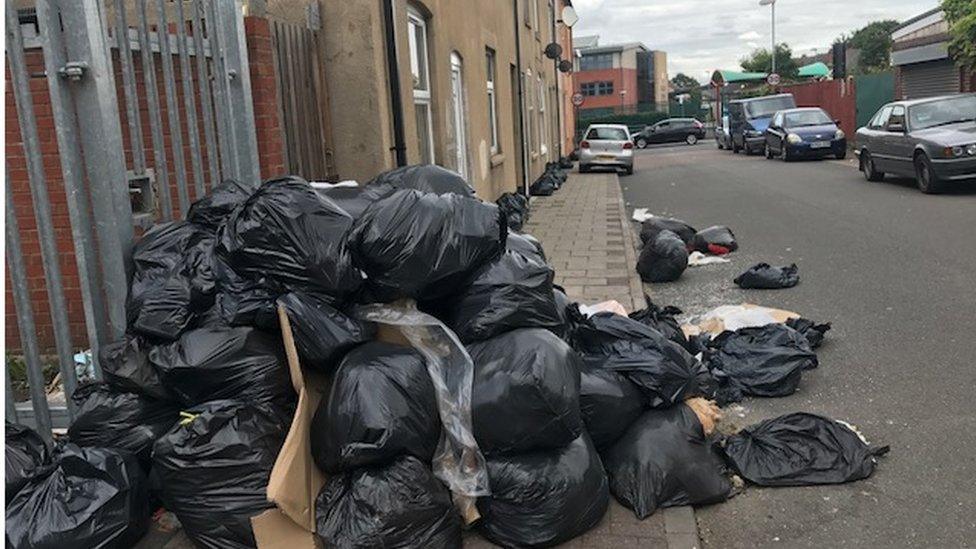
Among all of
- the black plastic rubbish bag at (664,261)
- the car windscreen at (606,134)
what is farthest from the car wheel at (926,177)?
the car windscreen at (606,134)

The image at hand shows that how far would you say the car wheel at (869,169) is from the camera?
628 inches

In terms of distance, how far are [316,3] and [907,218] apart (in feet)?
28.5

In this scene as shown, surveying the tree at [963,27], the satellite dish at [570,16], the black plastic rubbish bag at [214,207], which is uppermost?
the satellite dish at [570,16]

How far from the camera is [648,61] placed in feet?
286

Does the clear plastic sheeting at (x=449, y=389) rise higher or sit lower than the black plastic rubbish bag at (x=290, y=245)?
lower

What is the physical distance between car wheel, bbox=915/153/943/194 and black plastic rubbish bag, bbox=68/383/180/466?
514 inches

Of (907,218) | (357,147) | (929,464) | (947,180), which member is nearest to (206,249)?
(357,147)

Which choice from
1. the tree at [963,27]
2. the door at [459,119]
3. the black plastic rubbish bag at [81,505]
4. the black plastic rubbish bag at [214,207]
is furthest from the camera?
the tree at [963,27]

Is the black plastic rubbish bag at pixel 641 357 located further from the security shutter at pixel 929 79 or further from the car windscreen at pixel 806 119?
the security shutter at pixel 929 79

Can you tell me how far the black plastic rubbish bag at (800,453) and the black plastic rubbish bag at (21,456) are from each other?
298 centimetres

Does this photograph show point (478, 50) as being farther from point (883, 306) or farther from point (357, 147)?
point (883, 306)

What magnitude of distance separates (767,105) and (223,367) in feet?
94.4

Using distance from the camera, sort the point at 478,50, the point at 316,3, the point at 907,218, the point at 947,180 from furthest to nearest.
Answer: the point at 947,180 < the point at 478,50 < the point at 907,218 < the point at 316,3

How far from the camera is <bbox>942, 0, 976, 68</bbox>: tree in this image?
17219 millimetres
